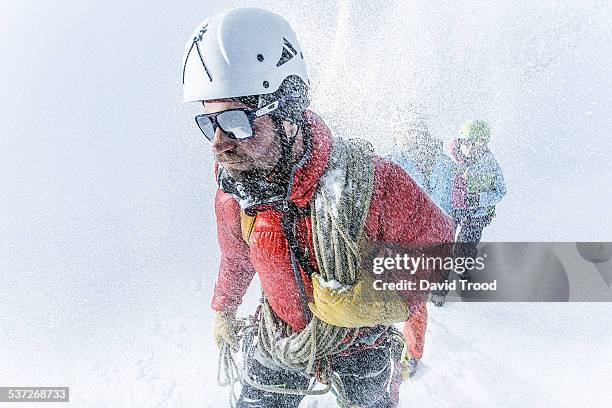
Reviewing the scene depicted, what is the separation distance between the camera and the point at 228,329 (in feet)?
8.94

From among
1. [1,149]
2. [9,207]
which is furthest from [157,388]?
[1,149]

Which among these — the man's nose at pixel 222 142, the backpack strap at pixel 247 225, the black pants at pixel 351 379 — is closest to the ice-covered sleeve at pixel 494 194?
the black pants at pixel 351 379

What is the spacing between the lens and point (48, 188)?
36.7 feet

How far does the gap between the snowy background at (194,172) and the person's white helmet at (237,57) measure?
327 cm

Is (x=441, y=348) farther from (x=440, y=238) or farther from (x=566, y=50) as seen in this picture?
(x=566, y=50)

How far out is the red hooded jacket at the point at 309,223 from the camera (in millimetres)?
1855

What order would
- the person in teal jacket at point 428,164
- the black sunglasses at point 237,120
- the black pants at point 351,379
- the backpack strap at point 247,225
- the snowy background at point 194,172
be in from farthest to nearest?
the person in teal jacket at point 428,164, the snowy background at point 194,172, the black pants at point 351,379, the backpack strap at point 247,225, the black sunglasses at point 237,120

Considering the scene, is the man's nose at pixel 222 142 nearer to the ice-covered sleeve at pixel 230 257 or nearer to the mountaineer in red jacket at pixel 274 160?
the mountaineer in red jacket at pixel 274 160

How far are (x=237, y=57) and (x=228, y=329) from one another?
1.71 meters

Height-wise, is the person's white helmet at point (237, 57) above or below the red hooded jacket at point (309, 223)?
above

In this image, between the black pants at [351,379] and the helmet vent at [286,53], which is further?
the black pants at [351,379]

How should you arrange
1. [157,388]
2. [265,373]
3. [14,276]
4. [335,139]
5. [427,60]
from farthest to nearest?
[427,60] → [14,276] → [157,388] → [265,373] → [335,139]

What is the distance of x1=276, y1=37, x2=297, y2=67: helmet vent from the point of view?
1.95 m

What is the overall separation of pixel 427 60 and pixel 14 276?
11.3 metres
